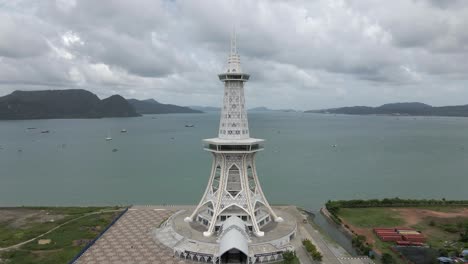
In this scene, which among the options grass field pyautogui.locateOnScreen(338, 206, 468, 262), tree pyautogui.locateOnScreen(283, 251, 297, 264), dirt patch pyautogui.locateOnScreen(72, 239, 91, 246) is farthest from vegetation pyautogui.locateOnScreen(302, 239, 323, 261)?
dirt patch pyautogui.locateOnScreen(72, 239, 91, 246)

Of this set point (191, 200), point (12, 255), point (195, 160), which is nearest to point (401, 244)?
point (191, 200)

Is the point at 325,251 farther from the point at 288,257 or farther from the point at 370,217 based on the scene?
the point at 370,217

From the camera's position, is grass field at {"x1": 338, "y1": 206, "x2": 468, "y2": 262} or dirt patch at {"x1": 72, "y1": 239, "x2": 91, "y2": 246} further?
grass field at {"x1": 338, "y1": 206, "x2": 468, "y2": 262}

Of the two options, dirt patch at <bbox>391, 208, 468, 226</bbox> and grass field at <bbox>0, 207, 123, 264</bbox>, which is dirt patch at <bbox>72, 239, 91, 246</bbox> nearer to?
grass field at <bbox>0, 207, 123, 264</bbox>

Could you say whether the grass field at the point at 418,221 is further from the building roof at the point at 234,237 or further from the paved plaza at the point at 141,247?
the building roof at the point at 234,237

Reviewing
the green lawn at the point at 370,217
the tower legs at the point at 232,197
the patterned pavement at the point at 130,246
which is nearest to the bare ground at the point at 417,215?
the green lawn at the point at 370,217

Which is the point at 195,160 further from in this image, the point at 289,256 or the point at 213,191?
the point at 289,256

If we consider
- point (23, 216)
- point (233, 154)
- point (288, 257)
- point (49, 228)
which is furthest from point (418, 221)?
point (23, 216)
